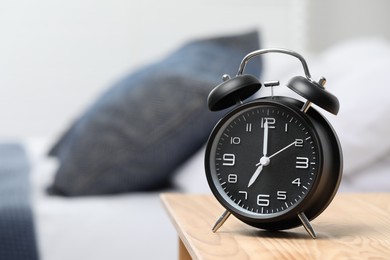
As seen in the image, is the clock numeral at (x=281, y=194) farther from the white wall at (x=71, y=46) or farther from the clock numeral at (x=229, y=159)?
the white wall at (x=71, y=46)

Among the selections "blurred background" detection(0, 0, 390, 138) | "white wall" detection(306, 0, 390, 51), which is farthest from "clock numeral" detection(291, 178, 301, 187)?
"blurred background" detection(0, 0, 390, 138)

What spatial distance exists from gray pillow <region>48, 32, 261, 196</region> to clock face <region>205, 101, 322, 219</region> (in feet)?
2.70

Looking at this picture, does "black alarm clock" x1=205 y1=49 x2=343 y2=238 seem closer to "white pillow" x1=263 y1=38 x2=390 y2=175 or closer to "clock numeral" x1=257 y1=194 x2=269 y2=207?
"clock numeral" x1=257 y1=194 x2=269 y2=207

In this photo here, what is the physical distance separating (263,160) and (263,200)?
5cm

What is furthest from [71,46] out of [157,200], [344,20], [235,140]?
[235,140]

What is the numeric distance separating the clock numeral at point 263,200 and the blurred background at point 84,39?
3.00 metres

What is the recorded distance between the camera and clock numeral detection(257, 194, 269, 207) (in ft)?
3.21

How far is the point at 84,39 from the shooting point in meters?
4.00

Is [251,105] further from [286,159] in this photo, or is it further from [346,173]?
[346,173]

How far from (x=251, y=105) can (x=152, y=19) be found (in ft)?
10.2

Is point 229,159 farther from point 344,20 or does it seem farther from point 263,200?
point 344,20

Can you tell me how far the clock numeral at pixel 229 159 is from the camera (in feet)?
3.28

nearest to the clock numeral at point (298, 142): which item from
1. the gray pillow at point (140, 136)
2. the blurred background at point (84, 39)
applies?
the gray pillow at point (140, 136)

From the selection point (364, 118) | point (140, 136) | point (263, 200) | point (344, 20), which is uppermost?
point (263, 200)
